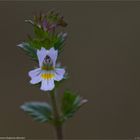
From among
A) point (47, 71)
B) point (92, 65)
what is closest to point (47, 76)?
point (47, 71)

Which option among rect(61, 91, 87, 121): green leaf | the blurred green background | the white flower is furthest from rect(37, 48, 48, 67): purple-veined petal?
the blurred green background

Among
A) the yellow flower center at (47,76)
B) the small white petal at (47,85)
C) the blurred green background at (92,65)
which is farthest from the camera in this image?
the blurred green background at (92,65)

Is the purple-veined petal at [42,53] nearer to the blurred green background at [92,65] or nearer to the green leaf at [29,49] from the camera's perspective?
the green leaf at [29,49]

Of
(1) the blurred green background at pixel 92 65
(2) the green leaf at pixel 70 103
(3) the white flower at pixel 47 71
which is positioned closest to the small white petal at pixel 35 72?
(3) the white flower at pixel 47 71

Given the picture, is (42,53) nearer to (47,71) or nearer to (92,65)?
(47,71)

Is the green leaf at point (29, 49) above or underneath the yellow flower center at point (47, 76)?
above

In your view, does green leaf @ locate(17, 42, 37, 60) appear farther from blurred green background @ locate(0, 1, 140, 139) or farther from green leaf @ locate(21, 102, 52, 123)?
blurred green background @ locate(0, 1, 140, 139)
